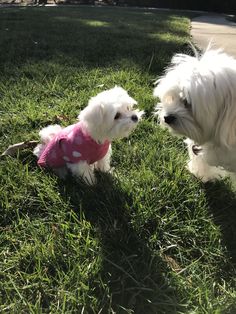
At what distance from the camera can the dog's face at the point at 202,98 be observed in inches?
89.1

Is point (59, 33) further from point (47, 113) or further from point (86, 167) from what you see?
point (86, 167)

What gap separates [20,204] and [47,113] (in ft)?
4.21

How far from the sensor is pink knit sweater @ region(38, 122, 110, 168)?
2.73 meters

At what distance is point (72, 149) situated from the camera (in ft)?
9.04

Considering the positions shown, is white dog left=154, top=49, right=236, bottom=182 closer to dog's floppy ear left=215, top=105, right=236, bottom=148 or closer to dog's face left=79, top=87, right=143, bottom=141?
dog's floppy ear left=215, top=105, right=236, bottom=148

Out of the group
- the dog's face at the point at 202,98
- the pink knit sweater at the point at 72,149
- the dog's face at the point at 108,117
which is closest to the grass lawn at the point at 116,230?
the pink knit sweater at the point at 72,149

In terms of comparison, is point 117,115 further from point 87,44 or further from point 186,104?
point 87,44

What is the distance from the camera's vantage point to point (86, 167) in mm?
2742

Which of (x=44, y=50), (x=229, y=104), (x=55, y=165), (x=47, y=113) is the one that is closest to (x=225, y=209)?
(x=229, y=104)

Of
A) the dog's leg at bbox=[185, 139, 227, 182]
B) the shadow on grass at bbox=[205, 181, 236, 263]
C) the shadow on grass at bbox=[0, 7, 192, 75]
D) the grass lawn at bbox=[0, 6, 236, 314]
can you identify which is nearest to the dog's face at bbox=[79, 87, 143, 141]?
the grass lawn at bbox=[0, 6, 236, 314]

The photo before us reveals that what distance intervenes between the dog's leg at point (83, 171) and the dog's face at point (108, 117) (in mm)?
223

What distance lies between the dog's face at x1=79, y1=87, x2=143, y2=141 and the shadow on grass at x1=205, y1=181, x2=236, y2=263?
707 mm

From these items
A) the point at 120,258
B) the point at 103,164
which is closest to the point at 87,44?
the point at 103,164

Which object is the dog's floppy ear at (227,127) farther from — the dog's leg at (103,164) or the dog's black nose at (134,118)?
the dog's leg at (103,164)
